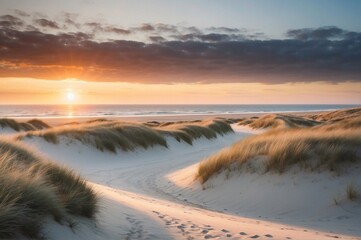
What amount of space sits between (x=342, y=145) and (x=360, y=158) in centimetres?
71

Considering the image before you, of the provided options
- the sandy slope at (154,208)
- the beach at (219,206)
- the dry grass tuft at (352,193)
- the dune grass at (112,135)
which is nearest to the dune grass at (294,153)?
the beach at (219,206)

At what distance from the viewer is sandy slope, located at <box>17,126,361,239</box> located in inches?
242

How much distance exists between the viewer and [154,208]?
877 cm

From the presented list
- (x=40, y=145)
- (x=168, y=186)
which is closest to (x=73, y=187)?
(x=168, y=186)

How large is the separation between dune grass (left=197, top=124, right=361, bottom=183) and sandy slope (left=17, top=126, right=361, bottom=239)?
115 cm

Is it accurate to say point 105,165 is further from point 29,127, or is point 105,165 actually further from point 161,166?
point 29,127

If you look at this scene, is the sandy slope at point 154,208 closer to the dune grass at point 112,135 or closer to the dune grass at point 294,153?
the dune grass at point 112,135

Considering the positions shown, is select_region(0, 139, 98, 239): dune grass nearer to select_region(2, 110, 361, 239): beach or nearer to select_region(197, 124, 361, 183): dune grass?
select_region(2, 110, 361, 239): beach

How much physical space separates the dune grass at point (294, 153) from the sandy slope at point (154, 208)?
1.15m

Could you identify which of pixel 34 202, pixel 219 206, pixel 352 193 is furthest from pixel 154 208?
pixel 352 193

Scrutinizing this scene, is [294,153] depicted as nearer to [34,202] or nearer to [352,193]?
[352,193]

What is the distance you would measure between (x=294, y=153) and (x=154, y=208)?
187 inches

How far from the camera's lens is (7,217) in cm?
429

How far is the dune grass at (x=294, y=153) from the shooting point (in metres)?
10.3
